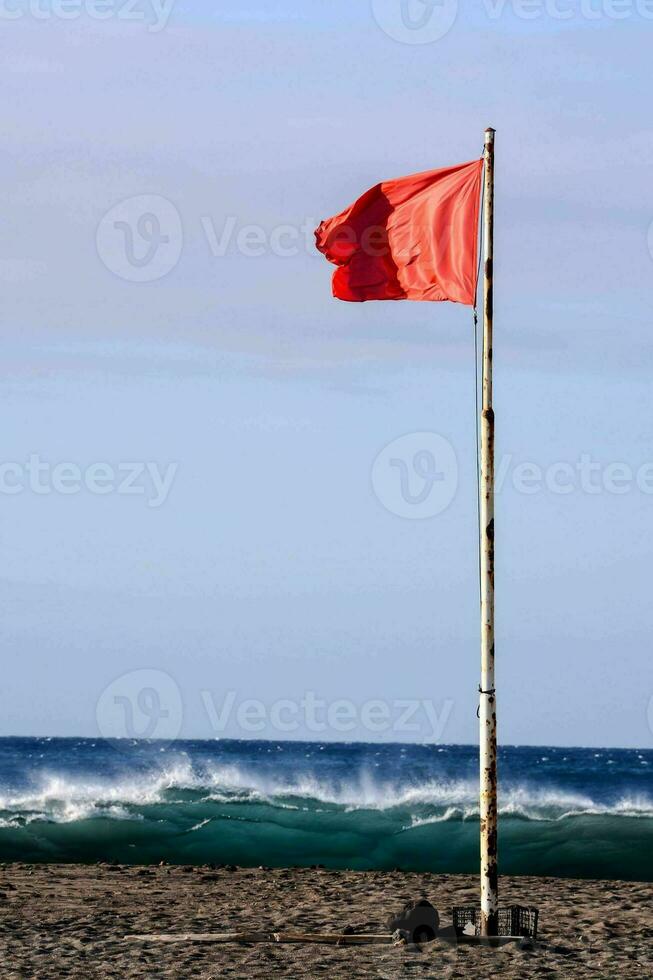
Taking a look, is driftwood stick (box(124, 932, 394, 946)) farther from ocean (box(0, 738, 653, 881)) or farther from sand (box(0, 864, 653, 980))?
ocean (box(0, 738, 653, 881))

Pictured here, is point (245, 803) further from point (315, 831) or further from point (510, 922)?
point (510, 922)

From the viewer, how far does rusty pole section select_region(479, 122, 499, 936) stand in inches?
575

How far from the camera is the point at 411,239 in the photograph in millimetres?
15023

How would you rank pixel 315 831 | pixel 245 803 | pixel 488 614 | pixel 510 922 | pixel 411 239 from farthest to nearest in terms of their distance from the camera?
pixel 245 803 → pixel 315 831 → pixel 510 922 → pixel 411 239 → pixel 488 614

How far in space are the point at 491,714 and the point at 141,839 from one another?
18019 mm

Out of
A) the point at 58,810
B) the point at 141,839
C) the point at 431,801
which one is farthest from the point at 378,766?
the point at 141,839

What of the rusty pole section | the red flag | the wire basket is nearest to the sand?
the wire basket

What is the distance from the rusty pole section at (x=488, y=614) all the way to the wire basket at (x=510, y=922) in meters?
0.32

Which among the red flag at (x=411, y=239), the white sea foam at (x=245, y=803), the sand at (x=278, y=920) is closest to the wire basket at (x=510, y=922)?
the sand at (x=278, y=920)

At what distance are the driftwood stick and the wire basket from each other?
736 millimetres

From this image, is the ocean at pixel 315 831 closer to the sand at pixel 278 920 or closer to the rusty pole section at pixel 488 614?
the sand at pixel 278 920

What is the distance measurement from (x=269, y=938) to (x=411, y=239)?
7.31 m

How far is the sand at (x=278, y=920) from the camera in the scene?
14148 mm

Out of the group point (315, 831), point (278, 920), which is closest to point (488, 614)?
point (278, 920)
